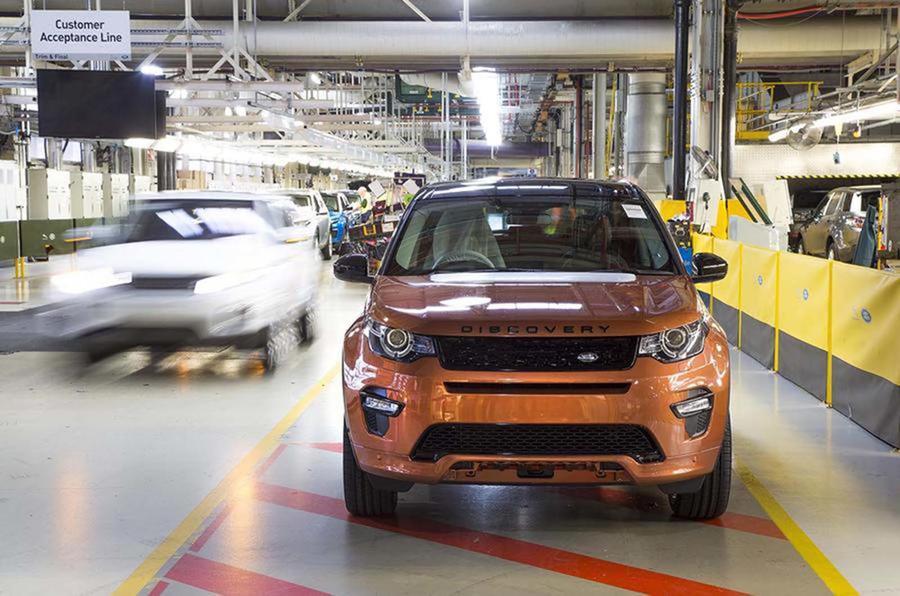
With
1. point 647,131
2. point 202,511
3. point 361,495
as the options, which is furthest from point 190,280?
point 647,131

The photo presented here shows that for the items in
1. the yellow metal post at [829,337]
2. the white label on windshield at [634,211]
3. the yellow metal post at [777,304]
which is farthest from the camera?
the yellow metal post at [777,304]

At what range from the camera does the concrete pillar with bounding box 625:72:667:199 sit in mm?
24891

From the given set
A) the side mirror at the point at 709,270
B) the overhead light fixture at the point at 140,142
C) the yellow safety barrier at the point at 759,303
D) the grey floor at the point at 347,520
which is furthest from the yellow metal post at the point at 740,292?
the overhead light fixture at the point at 140,142

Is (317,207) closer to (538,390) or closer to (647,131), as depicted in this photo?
(647,131)

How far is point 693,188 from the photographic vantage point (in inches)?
714

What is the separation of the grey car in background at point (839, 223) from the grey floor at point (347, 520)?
13489mm

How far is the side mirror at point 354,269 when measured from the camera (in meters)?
6.46

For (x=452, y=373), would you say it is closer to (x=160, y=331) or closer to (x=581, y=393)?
(x=581, y=393)

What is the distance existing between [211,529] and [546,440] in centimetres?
183

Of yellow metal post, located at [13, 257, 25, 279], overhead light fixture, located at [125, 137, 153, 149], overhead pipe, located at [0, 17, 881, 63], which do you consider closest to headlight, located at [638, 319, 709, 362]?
overhead pipe, located at [0, 17, 881, 63]

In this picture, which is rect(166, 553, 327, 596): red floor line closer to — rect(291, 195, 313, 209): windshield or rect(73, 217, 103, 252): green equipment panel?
rect(73, 217, 103, 252): green equipment panel

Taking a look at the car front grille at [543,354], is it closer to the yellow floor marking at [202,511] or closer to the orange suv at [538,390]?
the orange suv at [538,390]

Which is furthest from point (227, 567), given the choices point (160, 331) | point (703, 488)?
point (160, 331)

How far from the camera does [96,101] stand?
60.3ft
